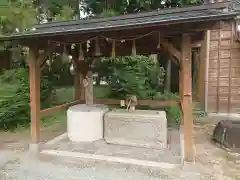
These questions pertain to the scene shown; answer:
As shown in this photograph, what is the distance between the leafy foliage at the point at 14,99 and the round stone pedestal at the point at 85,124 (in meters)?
2.11

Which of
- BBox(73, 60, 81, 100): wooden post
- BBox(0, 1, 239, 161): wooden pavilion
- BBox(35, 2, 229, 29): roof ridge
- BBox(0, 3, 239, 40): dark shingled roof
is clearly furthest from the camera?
BBox(73, 60, 81, 100): wooden post

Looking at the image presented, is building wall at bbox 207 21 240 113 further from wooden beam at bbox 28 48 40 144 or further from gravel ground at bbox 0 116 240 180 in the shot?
wooden beam at bbox 28 48 40 144

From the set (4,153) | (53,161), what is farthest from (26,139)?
(53,161)

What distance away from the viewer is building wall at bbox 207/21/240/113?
714 centimetres

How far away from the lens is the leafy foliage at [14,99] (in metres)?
5.86

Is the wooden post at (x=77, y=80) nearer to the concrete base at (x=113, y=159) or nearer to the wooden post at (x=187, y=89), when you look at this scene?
the concrete base at (x=113, y=159)

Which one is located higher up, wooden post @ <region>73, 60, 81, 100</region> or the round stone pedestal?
wooden post @ <region>73, 60, 81, 100</region>

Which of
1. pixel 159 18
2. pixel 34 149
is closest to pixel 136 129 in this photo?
pixel 34 149

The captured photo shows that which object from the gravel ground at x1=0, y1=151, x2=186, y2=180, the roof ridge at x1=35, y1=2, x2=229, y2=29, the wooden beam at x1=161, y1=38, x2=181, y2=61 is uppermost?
the roof ridge at x1=35, y1=2, x2=229, y2=29

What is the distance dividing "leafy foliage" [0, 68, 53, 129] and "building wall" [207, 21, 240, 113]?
540cm

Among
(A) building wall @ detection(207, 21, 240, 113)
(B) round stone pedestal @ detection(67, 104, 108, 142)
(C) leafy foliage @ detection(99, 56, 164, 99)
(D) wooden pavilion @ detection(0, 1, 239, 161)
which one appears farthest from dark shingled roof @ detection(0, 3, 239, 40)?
(A) building wall @ detection(207, 21, 240, 113)

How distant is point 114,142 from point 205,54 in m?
4.62

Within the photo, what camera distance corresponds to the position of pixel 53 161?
12.5 ft

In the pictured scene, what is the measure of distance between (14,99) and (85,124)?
2.50 meters
